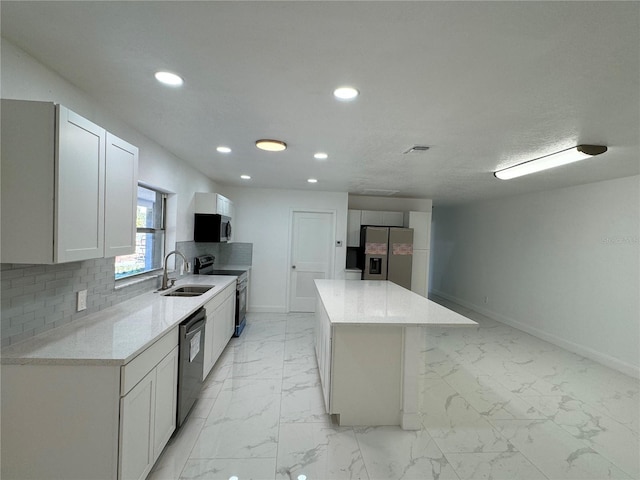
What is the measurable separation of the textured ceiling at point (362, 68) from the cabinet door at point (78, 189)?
39 centimetres

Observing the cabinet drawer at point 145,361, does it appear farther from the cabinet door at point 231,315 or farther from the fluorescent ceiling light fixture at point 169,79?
the cabinet door at point 231,315

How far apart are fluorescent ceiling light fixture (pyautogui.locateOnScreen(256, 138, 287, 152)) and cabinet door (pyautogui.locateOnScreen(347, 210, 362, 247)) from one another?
11.1 ft

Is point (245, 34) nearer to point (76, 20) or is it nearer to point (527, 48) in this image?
point (76, 20)

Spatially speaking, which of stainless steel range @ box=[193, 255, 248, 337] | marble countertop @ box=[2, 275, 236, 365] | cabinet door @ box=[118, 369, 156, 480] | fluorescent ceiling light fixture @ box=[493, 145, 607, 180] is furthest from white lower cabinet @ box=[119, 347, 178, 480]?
fluorescent ceiling light fixture @ box=[493, 145, 607, 180]

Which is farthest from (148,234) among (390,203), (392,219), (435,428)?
(390,203)

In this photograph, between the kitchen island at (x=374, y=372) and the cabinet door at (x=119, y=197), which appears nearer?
the cabinet door at (x=119, y=197)

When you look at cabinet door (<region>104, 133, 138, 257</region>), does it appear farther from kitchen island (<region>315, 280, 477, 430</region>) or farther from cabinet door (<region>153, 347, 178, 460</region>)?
kitchen island (<region>315, 280, 477, 430</region>)

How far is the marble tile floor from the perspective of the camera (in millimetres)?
2018

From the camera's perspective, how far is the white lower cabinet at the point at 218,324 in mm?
2914

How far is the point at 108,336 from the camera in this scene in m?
1.75

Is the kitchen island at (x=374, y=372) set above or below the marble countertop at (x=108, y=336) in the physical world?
below

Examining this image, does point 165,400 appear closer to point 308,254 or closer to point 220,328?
point 220,328

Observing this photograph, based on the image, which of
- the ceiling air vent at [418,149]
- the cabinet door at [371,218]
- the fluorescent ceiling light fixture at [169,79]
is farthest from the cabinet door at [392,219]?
the fluorescent ceiling light fixture at [169,79]

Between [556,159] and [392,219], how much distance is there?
11.3ft
